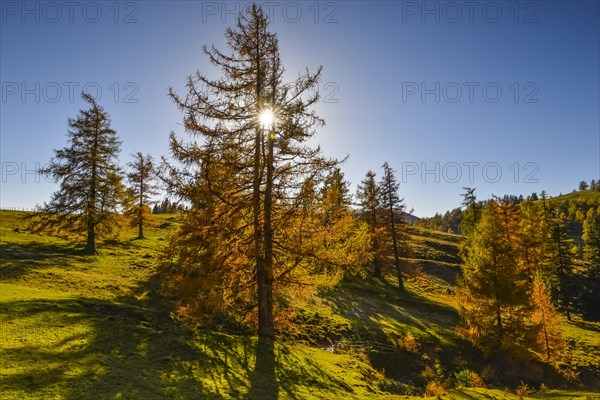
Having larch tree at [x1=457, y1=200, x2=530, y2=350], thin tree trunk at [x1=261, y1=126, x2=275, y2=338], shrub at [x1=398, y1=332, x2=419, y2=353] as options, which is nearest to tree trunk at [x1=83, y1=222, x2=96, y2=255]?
thin tree trunk at [x1=261, y1=126, x2=275, y2=338]

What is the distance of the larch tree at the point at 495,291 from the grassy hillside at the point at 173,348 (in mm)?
2539

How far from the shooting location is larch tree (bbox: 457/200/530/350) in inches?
963

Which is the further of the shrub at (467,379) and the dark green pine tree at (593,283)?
the dark green pine tree at (593,283)

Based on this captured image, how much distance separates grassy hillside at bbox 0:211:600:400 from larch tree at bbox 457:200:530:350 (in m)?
2.54

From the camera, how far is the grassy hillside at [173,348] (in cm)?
967

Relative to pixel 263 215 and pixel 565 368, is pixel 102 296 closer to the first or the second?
pixel 263 215

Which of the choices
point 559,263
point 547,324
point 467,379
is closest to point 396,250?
point 547,324

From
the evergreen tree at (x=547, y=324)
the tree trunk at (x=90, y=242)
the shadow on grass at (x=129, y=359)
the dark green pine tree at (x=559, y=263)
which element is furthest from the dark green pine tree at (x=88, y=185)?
the dark green pine tree at (x=559, y=263)

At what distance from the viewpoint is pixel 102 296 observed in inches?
744

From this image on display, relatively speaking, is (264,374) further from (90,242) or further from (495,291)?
(90,242)

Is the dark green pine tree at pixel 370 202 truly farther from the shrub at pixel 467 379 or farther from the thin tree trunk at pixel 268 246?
the thin tree trunk at pixel 268 246

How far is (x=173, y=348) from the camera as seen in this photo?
42.0 feet

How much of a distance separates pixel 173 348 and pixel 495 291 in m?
22.0

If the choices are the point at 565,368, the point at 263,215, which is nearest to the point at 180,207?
the point at 263,215
